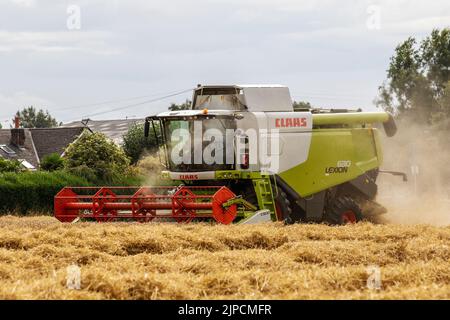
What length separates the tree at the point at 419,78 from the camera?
70438mm

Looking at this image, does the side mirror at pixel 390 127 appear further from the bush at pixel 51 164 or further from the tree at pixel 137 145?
the tree at pixel 137 145

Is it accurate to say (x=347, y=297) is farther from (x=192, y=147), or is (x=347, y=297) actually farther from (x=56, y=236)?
(x=192, y=147)

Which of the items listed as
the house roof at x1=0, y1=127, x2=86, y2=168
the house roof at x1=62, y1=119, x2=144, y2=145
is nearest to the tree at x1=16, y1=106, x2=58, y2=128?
the house roof at x1=62, y1=119, x2=144, y2=145

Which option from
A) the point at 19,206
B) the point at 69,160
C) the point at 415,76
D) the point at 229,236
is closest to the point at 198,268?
the point at 229,236

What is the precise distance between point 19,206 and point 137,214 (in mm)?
12385

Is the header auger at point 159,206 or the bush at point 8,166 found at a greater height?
the header auger at point 159,206

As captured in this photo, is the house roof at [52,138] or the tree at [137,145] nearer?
the tree at [137,145]

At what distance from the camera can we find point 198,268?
12.3 metres

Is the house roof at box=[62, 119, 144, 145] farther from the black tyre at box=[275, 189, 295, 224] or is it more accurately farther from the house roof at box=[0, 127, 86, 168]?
the black tyre at box=[275, 189, 295, 224]

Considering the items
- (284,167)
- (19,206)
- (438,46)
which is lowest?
(19,206)

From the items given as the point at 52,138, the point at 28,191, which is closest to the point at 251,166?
the point at 28,191

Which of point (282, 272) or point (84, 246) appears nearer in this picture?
point (282, 272)

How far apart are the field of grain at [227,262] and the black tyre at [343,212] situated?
371 cm

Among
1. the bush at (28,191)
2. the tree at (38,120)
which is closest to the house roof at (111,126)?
the tree at (38,120)
